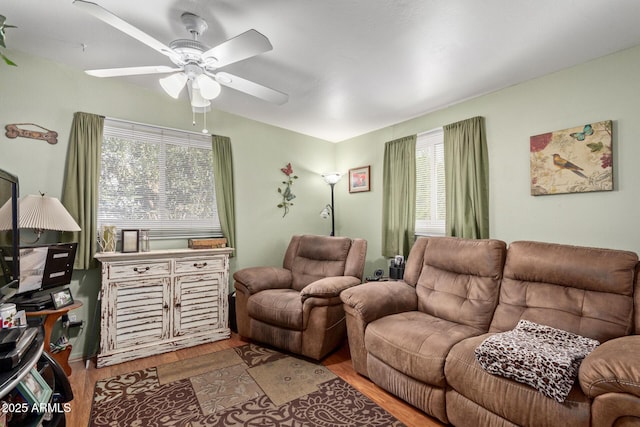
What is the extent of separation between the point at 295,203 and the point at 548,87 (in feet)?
9.41

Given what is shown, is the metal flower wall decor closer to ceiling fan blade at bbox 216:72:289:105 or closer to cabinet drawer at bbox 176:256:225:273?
cabinet drawer at bbox 176:256:225:273

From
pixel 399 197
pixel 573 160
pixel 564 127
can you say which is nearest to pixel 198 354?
pixel 399 197

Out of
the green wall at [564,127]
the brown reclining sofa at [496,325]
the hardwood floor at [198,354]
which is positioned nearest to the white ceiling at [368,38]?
the green wall at [564,127]

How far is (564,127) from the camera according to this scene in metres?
2.36

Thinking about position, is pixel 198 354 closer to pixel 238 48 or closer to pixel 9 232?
pixel 9 232

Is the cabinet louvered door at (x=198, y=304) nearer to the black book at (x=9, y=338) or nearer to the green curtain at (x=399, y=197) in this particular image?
the black book at (x=9, y=338)

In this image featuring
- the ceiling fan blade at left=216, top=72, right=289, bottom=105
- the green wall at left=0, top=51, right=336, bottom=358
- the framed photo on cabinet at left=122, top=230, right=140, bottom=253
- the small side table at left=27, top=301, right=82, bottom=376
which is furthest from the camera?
the framed photo on cabinet at left=122, top=230, right=140, bottom=253

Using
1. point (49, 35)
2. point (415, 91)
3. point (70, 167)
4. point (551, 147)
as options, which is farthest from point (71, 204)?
point (551, 147)

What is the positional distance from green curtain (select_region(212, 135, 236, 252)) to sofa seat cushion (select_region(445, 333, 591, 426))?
8.24ft

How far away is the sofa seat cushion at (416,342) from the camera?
69.7 inches

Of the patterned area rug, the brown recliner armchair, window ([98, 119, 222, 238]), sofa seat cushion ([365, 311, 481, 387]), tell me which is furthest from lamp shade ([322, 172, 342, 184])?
the patterned area rug

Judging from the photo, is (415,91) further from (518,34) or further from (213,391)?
(213,391)

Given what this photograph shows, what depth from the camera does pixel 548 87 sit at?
245 centimetres

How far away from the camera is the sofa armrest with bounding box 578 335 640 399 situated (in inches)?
47.0
